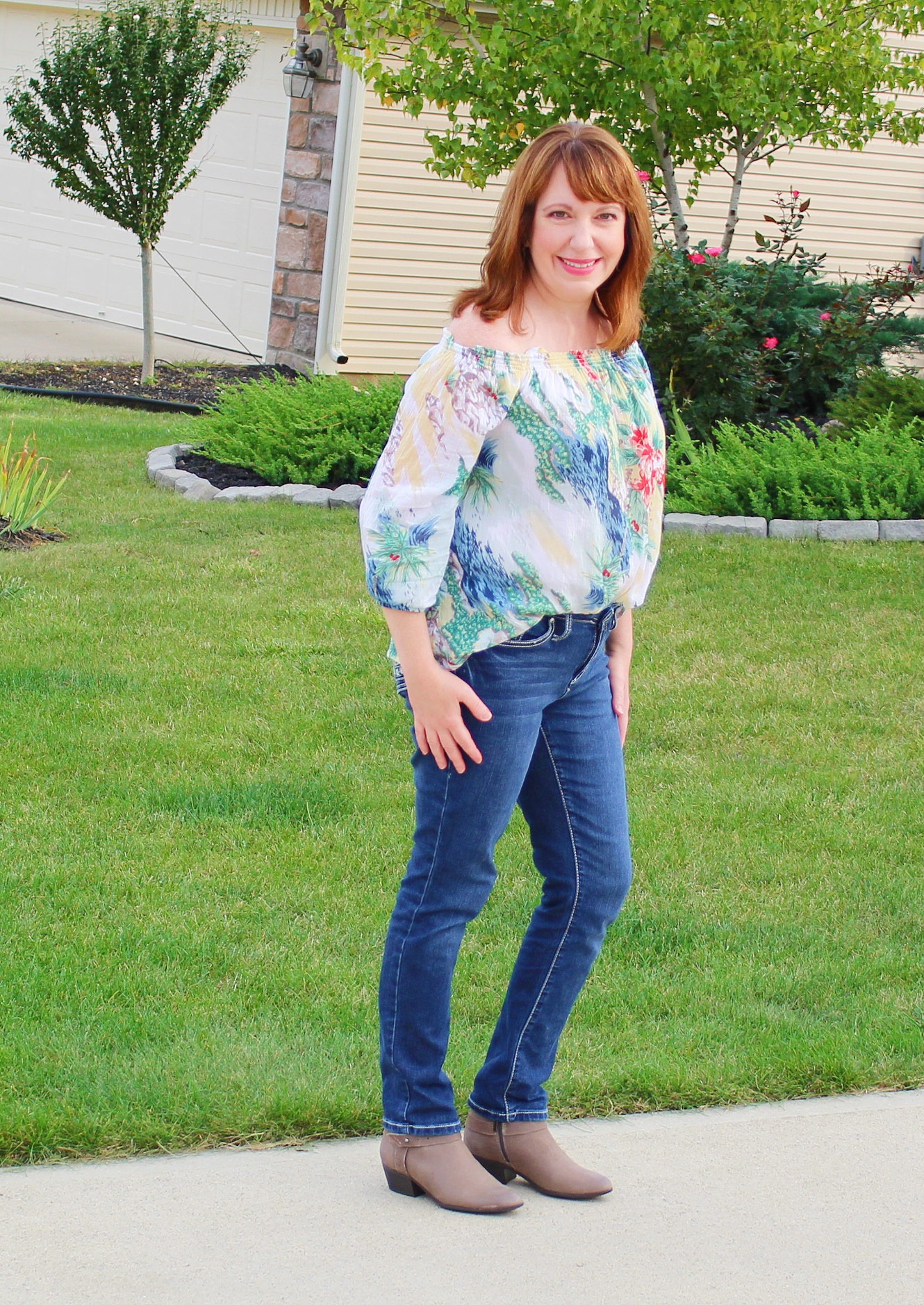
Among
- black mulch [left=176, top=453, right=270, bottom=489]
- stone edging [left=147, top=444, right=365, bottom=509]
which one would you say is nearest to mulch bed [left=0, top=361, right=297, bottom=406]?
black mulch [left=176, top=453, right=270, bottom=489]

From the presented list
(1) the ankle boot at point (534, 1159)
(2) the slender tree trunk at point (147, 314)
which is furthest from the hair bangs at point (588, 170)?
(2) the slender tree trunk at point (147, 314)

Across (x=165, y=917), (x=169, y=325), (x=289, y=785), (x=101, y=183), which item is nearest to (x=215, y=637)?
(x=289, y=785)

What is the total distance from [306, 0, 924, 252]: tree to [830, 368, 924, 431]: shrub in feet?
5.44

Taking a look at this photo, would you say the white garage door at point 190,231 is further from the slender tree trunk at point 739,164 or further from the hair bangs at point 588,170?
the hair bangs at point 588,170

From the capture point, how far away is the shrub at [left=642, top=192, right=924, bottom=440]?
946 cm

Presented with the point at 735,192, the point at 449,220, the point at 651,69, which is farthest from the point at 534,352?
the point at 449,220

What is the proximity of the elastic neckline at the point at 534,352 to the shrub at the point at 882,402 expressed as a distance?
694 cm

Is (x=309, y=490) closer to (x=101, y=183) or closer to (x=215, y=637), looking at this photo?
(x=215, y=637)

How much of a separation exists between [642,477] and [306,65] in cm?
1102

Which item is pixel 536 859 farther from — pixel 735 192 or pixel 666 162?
pixel 735 192

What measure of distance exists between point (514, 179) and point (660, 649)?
382 centimetres

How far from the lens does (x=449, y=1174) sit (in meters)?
2.60

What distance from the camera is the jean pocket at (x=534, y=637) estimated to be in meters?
2.47

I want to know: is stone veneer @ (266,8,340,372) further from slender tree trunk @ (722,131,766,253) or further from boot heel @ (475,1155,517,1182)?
boot heel @ (475,1155,517,1182)
